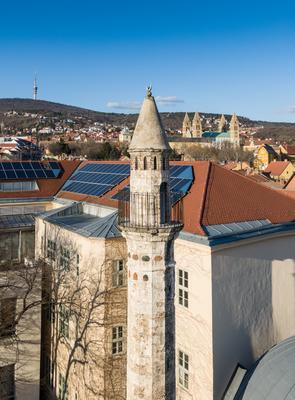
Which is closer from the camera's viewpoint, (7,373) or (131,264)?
(131,264)

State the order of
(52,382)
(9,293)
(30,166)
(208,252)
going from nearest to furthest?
(208,252) < (9,293) < (52,382) < (30,166)

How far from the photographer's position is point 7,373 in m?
18.0

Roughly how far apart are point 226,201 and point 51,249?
9318mm

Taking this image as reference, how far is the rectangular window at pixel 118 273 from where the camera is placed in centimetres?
1589

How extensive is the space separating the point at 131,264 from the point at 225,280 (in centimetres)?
491

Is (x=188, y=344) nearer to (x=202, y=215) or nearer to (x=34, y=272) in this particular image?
(x=202, y=215)

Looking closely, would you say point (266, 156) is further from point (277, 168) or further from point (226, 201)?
point (226, 201)

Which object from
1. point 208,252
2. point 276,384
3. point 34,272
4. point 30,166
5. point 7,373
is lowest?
point 7,373

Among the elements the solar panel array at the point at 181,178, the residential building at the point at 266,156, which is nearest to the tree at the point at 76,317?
the solar panel array at the point at 181,178

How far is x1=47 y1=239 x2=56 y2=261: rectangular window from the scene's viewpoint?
20016mm

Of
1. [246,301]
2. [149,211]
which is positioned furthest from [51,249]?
[149,211]

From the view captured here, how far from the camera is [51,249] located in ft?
66.7

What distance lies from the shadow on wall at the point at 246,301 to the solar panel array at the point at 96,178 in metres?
10.2

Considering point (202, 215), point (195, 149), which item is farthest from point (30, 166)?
point (195, 149)
